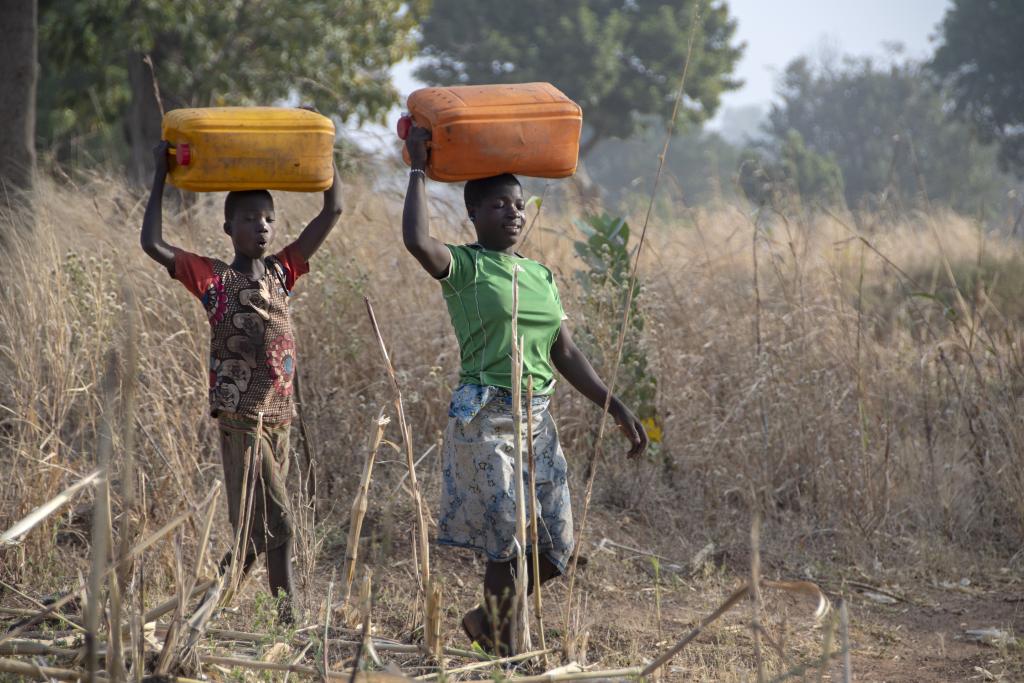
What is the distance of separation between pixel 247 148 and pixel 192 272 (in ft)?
1.21

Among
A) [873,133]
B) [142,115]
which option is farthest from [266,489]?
[873,133]

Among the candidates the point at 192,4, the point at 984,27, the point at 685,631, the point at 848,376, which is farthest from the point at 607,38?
the point at 685,631

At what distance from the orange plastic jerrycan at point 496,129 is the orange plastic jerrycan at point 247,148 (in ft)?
0.96

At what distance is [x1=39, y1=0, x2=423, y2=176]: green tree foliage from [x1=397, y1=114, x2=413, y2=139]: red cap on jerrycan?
651 centimetres

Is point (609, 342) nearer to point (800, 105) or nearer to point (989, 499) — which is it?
point (989, 499)

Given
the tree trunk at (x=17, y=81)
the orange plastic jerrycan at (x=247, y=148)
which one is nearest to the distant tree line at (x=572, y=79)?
the tree trunk at (x=17, y=81)

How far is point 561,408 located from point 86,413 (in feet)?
6.26

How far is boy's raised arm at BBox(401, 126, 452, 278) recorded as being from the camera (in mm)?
2592

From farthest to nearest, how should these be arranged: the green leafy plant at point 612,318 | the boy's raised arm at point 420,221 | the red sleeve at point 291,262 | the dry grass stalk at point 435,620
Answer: the green leafy plant at point 612,318
the red sleeve at point 291,262
the boy's raised arm at point 420,221
the dry grass stalk at point 435,620

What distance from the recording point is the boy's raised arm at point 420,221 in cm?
259

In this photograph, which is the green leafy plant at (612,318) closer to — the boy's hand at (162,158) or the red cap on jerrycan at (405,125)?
the red cap on jerrycan at (405,125)

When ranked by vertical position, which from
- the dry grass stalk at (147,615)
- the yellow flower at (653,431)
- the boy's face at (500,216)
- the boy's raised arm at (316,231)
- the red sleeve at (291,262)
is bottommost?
the yellow flower at (653,431)

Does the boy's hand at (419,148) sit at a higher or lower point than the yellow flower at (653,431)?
higher

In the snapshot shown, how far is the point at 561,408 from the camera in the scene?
4.62 metres
